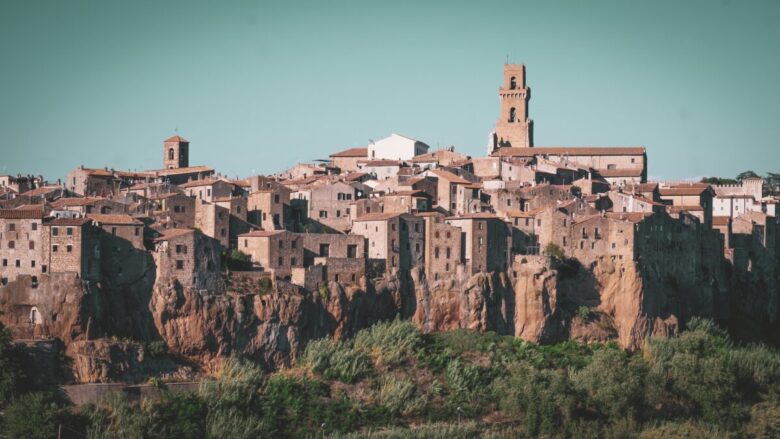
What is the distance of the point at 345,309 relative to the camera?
81.0m

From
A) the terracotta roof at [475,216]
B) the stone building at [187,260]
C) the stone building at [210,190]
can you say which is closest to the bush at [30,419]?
the stone building at [187,260]

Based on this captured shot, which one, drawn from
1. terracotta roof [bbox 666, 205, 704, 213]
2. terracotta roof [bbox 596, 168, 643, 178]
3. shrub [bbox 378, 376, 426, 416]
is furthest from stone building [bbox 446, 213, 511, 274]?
terracotta roof [bbox 596, 168, 643, 178]

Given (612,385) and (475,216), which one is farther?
(475,216)

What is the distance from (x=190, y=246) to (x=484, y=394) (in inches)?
641

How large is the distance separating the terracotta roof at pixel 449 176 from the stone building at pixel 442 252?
31.1 feet

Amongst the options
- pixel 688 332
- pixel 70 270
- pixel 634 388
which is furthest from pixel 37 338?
pixel 688 332

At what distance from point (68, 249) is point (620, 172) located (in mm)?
47353

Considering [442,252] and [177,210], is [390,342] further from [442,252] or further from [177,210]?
[177,210]

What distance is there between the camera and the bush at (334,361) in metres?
77.9

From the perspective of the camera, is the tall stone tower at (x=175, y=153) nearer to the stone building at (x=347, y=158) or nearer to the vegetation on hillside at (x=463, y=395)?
the stone building at (x=347, y=158)

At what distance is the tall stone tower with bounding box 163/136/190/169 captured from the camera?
109 m

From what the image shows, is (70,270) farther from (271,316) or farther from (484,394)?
(484,394)

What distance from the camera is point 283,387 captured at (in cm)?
7588

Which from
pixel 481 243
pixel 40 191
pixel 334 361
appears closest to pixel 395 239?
pixel 481 243
